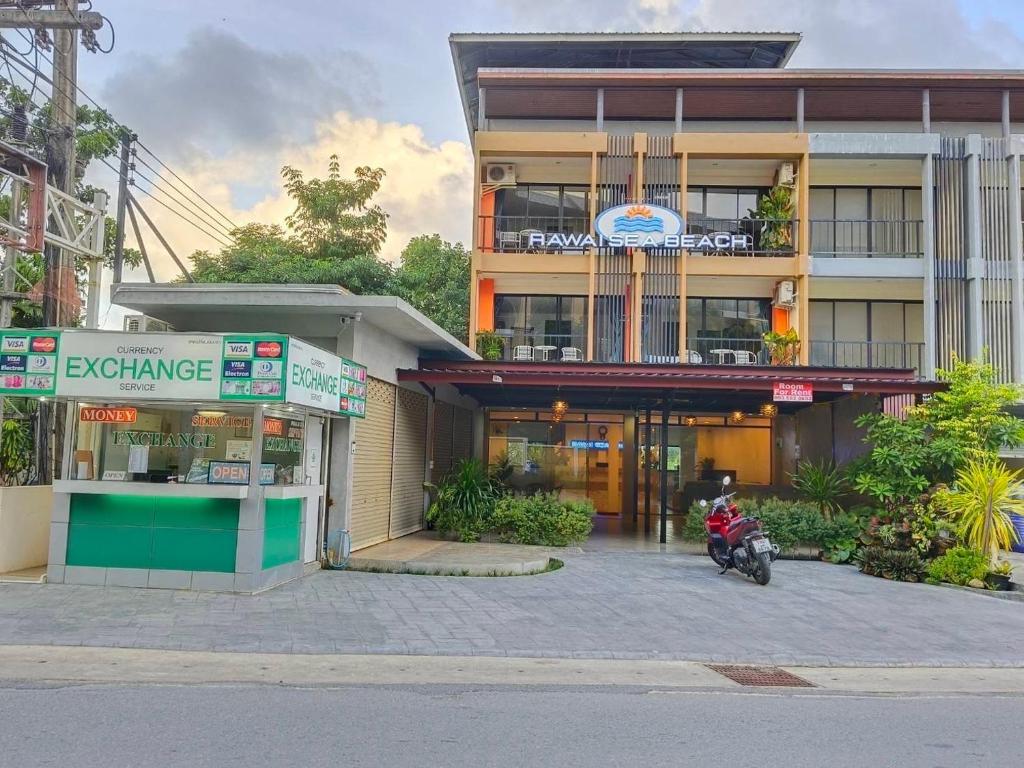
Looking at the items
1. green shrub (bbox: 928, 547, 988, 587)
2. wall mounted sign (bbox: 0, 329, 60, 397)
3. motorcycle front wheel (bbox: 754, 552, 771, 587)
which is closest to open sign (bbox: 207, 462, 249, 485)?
wall mounted sign (bbox: 0, 329, 60, 397)

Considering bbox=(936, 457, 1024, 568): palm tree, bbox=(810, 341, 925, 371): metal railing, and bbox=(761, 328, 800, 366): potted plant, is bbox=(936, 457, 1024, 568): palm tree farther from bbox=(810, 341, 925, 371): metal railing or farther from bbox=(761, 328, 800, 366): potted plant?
bbox=(810, 341, 925, 371): metal railing

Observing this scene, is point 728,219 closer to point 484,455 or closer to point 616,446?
point 616,446

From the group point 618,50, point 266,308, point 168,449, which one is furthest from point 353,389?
point 618,50

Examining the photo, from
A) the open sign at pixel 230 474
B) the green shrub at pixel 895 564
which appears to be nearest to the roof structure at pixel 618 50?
the green shrub at pixel 895 564

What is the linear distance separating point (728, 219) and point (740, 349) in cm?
361

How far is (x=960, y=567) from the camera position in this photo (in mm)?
12672

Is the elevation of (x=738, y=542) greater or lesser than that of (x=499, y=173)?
lesser

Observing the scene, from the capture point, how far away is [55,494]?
34.3ft

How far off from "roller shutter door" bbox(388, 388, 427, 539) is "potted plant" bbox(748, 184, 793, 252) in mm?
10318

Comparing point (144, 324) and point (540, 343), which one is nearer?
point (144, 324)

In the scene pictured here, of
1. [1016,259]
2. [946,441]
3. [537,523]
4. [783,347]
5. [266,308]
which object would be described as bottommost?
[537,523]

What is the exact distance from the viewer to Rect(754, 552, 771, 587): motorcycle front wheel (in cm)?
1208

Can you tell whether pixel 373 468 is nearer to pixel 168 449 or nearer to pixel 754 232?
pixel 168 449

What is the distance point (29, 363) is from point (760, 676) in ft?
29.6
